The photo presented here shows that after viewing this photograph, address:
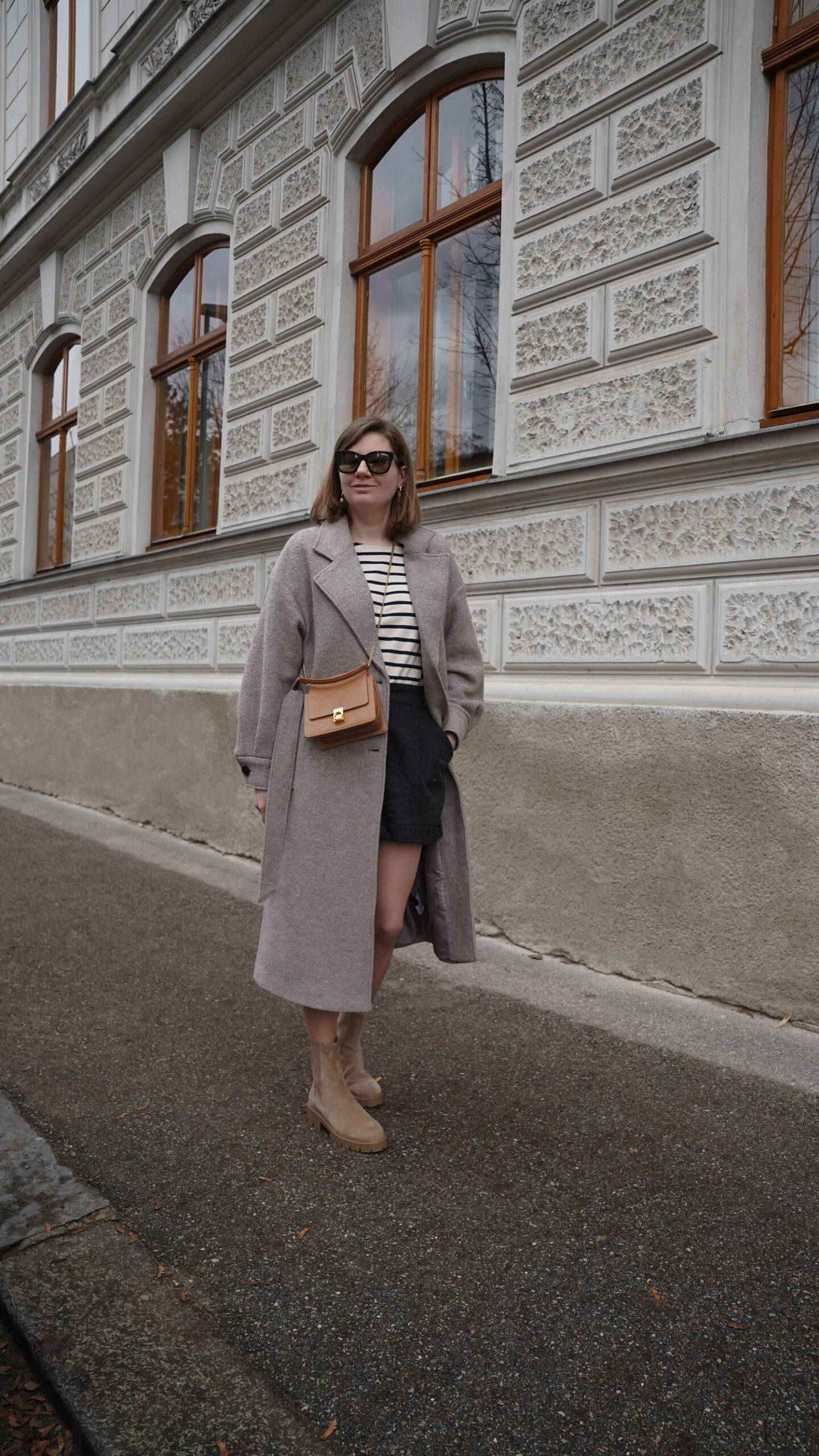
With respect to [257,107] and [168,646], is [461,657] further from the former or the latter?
[257,107]

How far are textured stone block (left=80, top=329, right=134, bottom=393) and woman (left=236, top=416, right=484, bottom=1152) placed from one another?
7022 mm

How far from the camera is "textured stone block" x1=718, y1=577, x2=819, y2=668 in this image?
3.79 meters

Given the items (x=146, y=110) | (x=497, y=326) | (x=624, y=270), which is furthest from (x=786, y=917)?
(x=146, y=110)

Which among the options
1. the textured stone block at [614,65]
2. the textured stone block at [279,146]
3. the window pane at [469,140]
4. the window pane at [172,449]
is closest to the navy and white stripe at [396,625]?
the textured stone block at [614,65]

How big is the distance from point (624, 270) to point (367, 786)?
312cm

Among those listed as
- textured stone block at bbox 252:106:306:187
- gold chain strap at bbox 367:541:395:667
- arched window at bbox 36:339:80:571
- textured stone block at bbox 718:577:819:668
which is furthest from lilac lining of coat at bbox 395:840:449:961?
arched window at bbox 36:339:80:571

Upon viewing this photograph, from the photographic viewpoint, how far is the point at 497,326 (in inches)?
217

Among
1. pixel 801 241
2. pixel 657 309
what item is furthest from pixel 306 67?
pixel 801 241

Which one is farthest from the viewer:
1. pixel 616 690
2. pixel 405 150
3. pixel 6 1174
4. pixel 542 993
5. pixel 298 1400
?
pixel 405 150

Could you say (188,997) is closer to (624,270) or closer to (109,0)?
(624,270)

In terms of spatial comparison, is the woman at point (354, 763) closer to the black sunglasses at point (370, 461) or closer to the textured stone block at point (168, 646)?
the black sunglasses at point (370, 461)

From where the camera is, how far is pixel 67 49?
10.7 m

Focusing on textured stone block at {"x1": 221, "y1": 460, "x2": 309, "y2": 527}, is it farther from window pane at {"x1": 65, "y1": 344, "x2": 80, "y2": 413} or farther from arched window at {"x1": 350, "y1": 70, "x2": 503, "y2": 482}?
window pane at {"x1": 65, "y1": 344, "x2": 80, "y2": 413}

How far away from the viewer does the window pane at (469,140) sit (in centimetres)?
563
